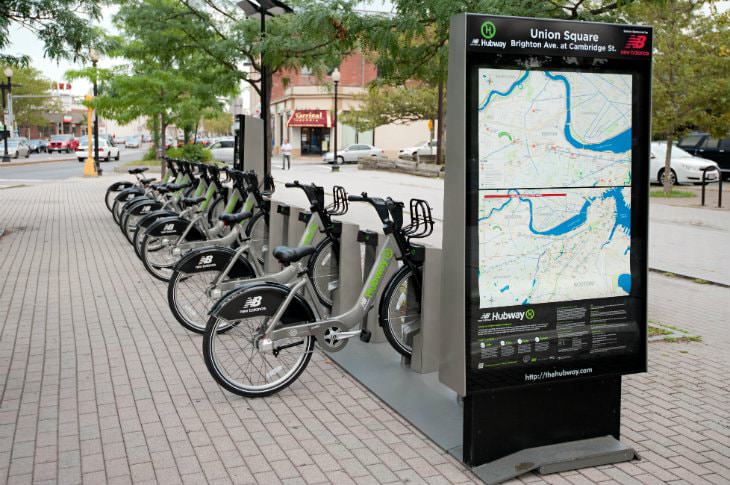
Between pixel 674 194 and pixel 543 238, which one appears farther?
pixel 674 194

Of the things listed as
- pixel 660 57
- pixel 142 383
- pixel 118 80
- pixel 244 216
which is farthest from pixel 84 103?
pixel 142 383

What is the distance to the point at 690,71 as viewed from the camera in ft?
68.7

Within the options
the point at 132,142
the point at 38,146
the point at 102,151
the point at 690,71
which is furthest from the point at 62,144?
the point at 690,71

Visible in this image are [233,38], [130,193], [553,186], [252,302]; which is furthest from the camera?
[233,38]

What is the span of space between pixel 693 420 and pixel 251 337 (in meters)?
2.81

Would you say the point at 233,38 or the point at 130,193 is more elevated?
the point at 233,38

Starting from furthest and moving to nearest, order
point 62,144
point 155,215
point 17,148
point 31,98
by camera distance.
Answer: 1. point 31,98
2. point 62,144
3. point 17,148
4. point 155,215

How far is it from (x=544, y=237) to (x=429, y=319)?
4.88 ft

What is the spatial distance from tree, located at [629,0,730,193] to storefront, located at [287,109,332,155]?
40.3 metres

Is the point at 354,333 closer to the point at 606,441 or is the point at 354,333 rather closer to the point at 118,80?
the point at 606,441

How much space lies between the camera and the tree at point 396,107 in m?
44.5

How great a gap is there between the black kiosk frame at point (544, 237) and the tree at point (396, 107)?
40.1 meters

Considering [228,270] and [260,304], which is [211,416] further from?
[228,270]

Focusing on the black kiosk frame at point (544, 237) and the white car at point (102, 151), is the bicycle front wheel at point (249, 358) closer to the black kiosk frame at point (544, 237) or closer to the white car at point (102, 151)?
the black kiosk frame at point (544, 237)
